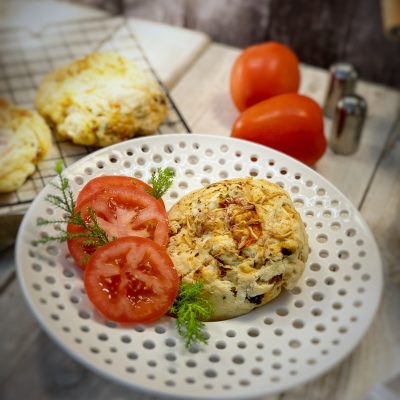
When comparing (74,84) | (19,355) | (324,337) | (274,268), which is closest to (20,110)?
(74,84)

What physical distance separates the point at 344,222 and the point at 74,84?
3.03ft

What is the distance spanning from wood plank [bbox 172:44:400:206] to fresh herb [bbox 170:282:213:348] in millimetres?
727

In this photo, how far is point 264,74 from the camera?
196cm

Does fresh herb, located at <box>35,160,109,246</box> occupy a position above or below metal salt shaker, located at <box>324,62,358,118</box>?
above

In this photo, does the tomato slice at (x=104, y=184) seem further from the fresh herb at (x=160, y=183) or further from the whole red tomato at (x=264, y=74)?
the whole red tomato at (x=264, y=74)

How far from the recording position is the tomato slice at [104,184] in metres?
1.37

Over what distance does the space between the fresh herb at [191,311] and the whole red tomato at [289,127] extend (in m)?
0.63

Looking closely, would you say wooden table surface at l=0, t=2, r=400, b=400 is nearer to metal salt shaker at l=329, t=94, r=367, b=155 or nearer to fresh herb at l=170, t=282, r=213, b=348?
metal salt shaker at l=329, t=94, r=367, b=155

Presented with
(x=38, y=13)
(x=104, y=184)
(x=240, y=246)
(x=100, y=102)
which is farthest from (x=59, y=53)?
(x=240, y=246)

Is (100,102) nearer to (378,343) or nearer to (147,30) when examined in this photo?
(147,30)

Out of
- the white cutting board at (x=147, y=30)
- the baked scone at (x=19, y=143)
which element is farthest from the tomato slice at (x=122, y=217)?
the white cutting board at (x=147, y=30)

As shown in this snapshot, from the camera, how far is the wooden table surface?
4.30 feet

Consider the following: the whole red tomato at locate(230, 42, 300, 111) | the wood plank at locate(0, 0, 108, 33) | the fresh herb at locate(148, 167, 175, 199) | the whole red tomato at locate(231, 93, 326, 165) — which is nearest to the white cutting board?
the wood plank at locate(0, 0, 108, 33)

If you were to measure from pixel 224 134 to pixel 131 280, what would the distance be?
891 millimetres
